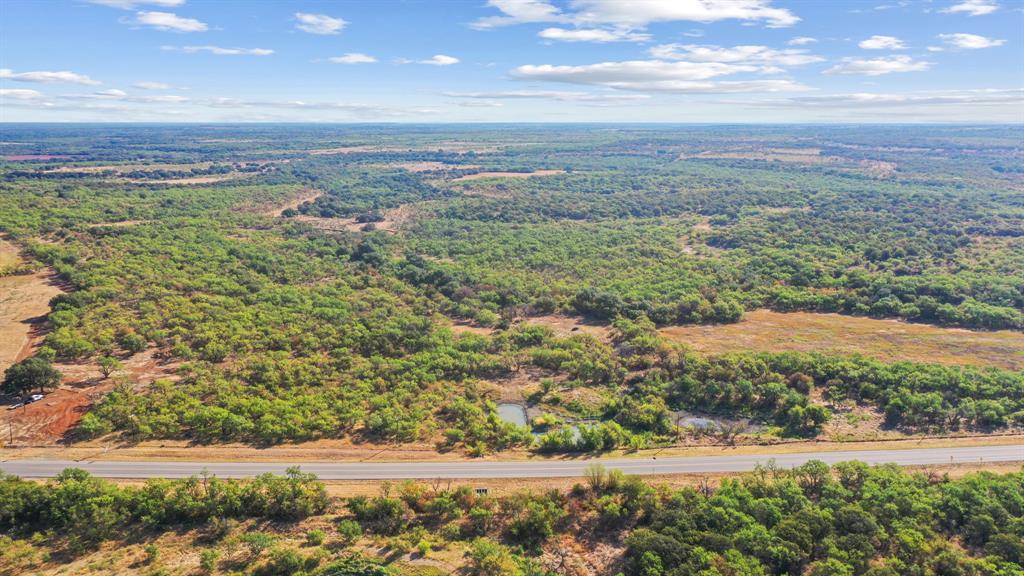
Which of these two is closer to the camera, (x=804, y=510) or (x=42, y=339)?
(x=804, y=510)

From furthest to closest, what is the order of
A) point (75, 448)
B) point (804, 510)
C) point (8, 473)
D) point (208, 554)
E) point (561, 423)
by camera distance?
1. point (561, 423)
2. point (75, 448)
3. point (8, 473)
4. point (804, 510)
5. point (208, 554)

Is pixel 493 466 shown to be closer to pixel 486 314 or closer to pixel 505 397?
pixel 505 397

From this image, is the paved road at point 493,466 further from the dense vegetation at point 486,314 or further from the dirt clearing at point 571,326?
the dirt clearing at point 571,326

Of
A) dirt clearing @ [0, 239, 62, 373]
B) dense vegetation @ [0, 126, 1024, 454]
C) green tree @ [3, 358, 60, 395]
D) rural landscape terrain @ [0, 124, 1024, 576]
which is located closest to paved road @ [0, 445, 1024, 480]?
rural landscape terrain @ [0, 124, 1024, 576]

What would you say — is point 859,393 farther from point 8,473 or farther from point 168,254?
point 168,254

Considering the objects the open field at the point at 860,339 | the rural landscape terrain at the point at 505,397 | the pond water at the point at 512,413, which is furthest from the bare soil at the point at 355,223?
the pond water at the point at 512,413

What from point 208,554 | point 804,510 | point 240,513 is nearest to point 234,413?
point 240,513
